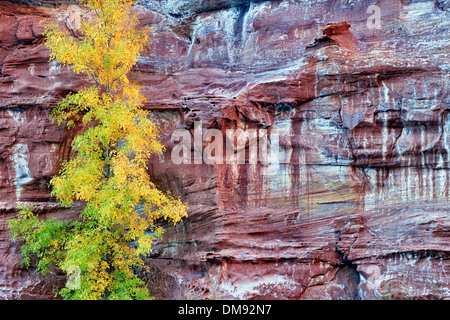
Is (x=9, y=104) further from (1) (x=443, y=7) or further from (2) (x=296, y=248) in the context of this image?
Result: (1) (x=443, y=7)

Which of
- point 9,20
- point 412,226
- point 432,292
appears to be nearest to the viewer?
point 432,292

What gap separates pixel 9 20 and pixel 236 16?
676 centimetres

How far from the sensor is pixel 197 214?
12000 mm

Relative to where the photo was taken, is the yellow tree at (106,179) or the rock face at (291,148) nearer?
the yellow tree at (106,179)

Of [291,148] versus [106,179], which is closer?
[106,179]

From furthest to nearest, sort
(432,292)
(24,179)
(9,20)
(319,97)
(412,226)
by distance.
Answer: (9,20) < (24,179) < (319,97) < (412,226) < (432,292)

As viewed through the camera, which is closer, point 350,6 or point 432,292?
point 432,292

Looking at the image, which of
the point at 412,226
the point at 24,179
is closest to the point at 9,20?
the point at 24,179

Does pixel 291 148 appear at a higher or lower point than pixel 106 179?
higher

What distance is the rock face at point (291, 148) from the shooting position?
1102cm

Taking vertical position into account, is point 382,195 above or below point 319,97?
below

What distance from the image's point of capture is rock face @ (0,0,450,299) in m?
11.0

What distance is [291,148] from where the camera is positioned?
12.1 meters

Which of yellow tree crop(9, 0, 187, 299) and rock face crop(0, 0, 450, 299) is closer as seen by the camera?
yellow tree crop(9, 0, 187, 299)
